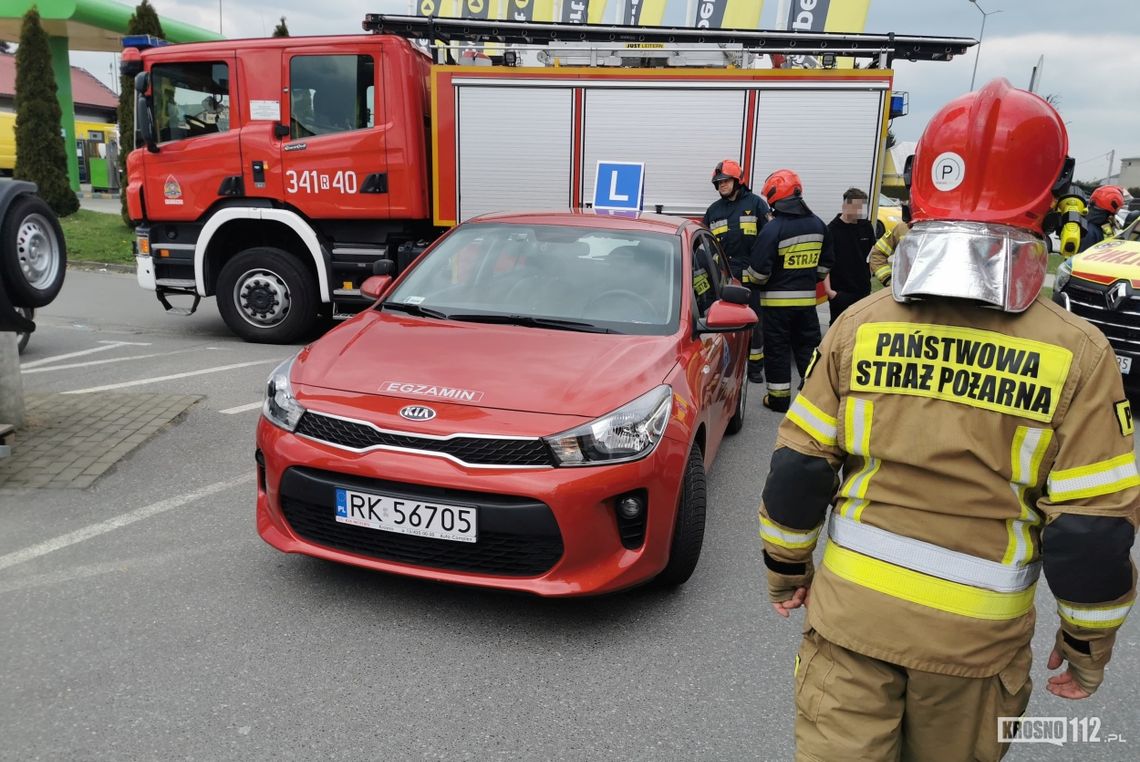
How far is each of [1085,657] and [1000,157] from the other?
0.95 metres

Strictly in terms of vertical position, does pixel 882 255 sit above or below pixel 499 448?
above

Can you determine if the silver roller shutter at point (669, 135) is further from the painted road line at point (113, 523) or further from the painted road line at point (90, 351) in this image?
the painted road line at point (113, 523)

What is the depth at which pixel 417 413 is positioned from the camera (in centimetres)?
309

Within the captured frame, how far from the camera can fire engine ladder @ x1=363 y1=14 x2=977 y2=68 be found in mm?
8023

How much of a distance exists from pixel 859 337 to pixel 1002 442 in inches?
12.4

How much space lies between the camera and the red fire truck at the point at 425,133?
7984mm

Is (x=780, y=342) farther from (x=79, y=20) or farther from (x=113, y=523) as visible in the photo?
(x=79, y=20)

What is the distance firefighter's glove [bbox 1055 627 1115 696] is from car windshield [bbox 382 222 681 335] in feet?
7.94

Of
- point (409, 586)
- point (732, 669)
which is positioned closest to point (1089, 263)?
point (732, 669)

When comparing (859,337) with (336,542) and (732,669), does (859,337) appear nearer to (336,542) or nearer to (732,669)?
(732,669)

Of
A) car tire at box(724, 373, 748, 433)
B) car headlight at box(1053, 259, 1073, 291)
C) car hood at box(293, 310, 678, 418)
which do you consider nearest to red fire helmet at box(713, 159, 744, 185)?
car tire at box(724, 373, 748, 433)

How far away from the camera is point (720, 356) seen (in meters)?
4.50

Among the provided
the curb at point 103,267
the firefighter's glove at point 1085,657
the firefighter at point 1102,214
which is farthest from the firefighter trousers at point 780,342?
the curb at point 103,267

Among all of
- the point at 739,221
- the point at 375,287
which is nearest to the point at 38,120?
the point at 739,221
